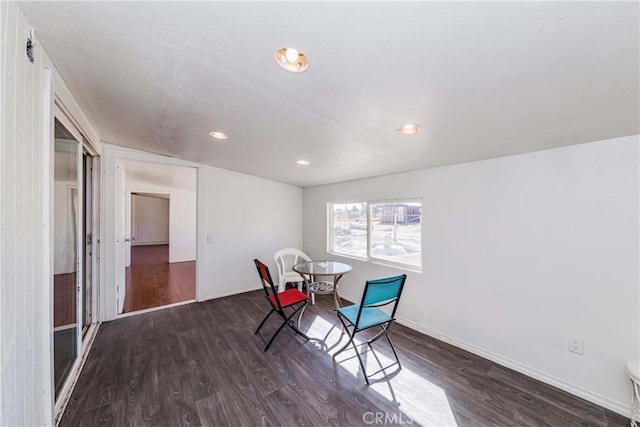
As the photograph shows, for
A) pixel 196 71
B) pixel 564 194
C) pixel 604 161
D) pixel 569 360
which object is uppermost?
pixel 196 71

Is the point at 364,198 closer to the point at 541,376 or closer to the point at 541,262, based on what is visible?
the point at 541,262

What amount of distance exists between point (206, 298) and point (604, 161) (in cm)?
490

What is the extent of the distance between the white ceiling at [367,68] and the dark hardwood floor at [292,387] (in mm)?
2038

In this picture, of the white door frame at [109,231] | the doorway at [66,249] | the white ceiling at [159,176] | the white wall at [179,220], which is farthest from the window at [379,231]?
the white wall at [179,220]

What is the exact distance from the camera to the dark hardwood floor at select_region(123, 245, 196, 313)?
3.81 m

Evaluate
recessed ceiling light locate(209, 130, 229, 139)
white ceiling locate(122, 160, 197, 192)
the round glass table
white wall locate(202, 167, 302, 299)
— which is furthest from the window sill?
white ceiling locate(122, 160, 197, 192)

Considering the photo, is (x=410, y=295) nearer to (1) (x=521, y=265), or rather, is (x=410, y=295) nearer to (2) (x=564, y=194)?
(1) (x=521, y=265)

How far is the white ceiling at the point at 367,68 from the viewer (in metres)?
0.88

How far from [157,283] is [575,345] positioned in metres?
6.11

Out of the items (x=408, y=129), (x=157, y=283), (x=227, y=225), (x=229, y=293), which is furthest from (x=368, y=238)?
(x=157, y=283)

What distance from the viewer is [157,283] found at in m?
4.80

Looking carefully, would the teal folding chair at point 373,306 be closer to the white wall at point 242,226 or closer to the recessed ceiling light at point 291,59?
the recessed ceiling light at point 291,59

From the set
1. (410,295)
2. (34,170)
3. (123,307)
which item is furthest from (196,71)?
(123,307)

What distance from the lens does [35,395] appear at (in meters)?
1.12
